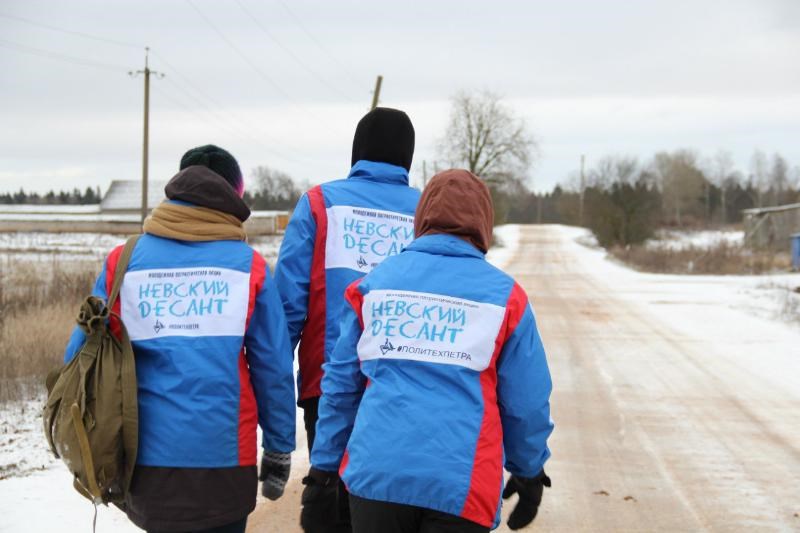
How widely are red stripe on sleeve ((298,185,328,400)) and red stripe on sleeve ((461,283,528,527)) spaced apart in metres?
1.09

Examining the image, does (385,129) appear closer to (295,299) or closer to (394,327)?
(295,299)

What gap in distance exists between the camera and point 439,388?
8.34 ft

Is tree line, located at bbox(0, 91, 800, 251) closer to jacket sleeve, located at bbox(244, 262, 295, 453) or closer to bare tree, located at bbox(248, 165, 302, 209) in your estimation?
bare tree, located at bbox(248, 165, 302, 209)

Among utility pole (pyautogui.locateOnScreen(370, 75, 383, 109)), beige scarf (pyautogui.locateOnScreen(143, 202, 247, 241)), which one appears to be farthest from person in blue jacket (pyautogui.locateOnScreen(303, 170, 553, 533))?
utility pole (pyautogui.locateOnScreen(370, 75, 383, 109))

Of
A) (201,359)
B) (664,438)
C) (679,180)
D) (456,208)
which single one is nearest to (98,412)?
(201,359)

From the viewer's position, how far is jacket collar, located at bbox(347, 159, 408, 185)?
365 cm

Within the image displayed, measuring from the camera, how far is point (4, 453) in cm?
591

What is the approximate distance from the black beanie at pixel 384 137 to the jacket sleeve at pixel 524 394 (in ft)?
4.10

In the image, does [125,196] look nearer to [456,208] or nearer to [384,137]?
[384,137]

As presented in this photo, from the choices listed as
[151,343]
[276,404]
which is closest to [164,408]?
[151,343]

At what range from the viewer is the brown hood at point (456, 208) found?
279 centimetres

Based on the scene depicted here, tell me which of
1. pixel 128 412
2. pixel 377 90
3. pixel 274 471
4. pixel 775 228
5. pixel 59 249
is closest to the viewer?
pixel 128 412

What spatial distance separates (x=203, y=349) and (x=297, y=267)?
2.51 ft

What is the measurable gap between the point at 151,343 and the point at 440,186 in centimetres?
115
